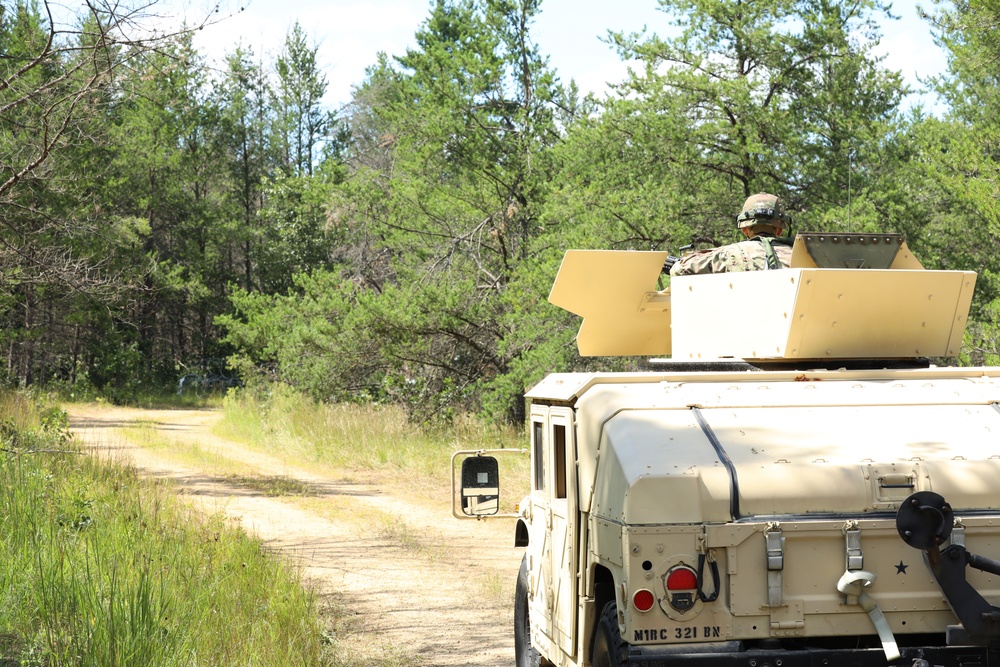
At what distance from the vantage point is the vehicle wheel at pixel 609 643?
4000 millimetres

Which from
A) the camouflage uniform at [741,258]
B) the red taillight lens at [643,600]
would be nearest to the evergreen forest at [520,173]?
the camouflage uniform at [741,258]

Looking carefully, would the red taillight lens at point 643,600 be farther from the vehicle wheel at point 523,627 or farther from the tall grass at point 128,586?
the tall grass at point 128,586

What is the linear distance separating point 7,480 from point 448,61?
474 inches

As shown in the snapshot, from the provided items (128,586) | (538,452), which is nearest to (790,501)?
(538,452)

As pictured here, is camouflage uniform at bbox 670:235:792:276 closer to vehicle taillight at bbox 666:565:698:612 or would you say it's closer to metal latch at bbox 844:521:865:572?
metal latch at bbox 844:521:865:572

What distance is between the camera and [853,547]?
12.9 feet

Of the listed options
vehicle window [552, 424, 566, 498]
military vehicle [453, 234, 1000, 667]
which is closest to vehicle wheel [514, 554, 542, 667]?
military vehicle [453, 234, 1000, 667]

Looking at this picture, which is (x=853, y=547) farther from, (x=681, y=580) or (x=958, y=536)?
(x=681, y=580)

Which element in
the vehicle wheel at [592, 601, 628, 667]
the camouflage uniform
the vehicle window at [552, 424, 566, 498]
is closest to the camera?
the vehicle wheel at [592, 601, 628, 667]

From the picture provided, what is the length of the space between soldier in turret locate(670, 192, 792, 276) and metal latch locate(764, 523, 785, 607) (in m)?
2.40

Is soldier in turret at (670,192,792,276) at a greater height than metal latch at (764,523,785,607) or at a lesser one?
greater

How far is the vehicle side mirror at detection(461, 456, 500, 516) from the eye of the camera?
5973 millimetres

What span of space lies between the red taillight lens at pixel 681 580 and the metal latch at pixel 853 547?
1.83ft

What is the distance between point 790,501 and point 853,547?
0.26 meters
